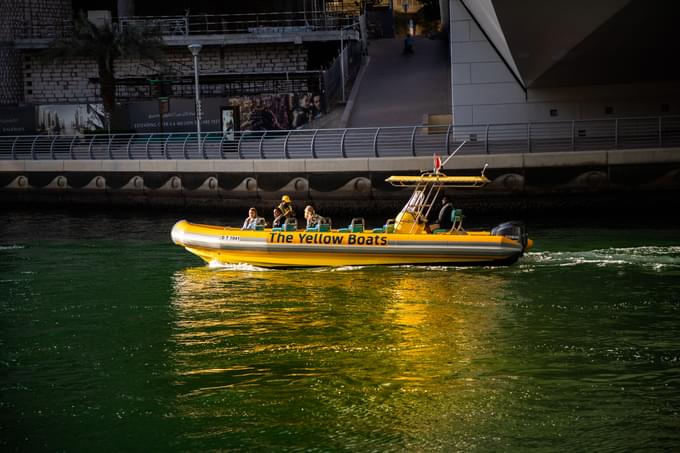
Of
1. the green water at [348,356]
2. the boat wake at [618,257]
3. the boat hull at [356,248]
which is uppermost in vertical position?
the boat hull at [356,248]

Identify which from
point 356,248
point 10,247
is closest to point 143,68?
point 10,247

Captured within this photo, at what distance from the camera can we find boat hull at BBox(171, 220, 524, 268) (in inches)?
978

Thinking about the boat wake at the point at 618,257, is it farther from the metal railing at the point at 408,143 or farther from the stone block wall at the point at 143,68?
→ the stone block wall at the point at 143,68

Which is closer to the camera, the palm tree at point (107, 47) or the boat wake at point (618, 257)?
the boat wake at point (618, 257)

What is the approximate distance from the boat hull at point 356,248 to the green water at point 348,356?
0.35 m

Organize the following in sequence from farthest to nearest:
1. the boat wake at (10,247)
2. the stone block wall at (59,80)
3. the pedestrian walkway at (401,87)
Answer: the stone block wall at (59,80) < the pedestrian walkway at (401,87) < the boat wake at (10,247)

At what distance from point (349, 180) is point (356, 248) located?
12.4 metres

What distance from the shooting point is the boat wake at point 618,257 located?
971 inches

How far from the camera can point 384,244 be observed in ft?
82.6

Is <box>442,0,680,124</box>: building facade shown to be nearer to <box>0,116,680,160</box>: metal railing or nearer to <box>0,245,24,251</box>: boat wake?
<box>0,116,680,160</box>: metal railing

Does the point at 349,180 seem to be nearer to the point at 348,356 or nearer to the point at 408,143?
the point at 408,143

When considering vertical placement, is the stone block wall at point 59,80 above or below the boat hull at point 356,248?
above

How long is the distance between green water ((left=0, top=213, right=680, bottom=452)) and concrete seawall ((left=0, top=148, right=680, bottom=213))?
8232 millimetres

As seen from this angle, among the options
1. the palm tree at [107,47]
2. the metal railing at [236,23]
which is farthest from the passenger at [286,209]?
the metal railing at [236,23]
